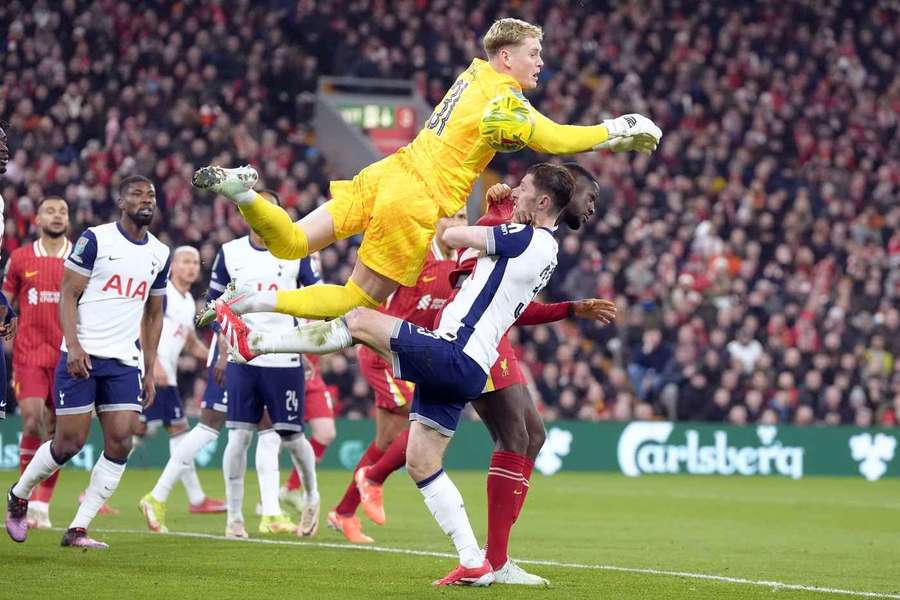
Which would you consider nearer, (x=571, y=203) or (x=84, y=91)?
(x=571, y=203)

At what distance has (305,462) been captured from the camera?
11453mm

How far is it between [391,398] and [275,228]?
160 inches

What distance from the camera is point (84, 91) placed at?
23.9 metres

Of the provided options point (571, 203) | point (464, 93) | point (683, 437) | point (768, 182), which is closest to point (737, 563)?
point (571, 203)

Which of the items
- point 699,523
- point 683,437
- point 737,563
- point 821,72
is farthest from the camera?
point 821,72

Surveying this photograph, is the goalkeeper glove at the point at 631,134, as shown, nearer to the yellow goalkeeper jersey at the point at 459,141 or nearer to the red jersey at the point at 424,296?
the yellow goalkeeper jersey at the point at 459,141

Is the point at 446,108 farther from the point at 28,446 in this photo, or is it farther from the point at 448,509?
the point at 28,446

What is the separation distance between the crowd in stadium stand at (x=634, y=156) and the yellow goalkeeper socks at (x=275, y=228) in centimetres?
1252

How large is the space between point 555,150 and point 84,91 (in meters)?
17.2

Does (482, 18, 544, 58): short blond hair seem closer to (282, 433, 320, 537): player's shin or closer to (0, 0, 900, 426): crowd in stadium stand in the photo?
(282, 433, 320, 537): player's shin

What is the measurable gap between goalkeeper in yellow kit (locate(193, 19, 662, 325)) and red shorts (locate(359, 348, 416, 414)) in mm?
3421

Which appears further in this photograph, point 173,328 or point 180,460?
point 173,328

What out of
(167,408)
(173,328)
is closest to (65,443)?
(167,408)

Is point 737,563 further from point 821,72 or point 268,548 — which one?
point 821,72
